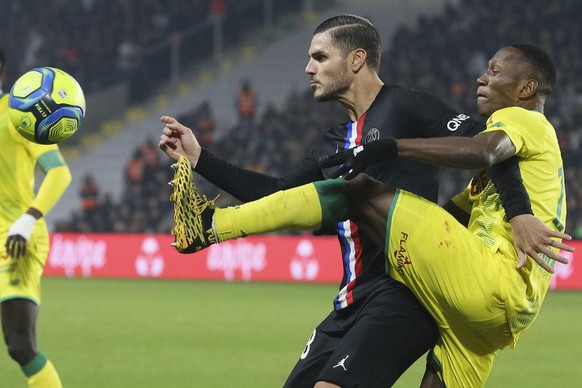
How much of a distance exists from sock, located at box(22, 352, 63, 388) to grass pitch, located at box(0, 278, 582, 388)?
2.04m

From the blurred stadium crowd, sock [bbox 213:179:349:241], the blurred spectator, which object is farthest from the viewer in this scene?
the blurred spectator

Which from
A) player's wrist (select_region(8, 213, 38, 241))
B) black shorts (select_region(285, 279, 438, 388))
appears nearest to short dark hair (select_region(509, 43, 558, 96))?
black shorts (select_region(285, 279, 438, 388))

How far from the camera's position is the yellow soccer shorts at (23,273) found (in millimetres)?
6559

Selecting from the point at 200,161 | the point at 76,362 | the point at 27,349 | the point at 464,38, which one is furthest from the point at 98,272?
the point at 200,161

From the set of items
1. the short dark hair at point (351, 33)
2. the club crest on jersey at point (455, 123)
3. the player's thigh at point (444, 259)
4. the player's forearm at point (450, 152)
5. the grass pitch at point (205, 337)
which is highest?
the short dark hair at point (351, 33)

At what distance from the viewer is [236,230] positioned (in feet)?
15.2

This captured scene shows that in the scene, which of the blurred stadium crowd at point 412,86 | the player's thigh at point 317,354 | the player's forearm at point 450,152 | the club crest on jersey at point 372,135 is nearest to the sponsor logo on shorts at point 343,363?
the player's thigh at point 317,354

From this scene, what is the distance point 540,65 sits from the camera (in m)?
4.98

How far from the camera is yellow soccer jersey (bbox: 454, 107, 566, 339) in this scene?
463 centimetres

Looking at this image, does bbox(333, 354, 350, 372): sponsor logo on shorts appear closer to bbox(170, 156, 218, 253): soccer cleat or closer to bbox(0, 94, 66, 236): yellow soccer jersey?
bbox(170, 156, 218, 253): soccer cleat

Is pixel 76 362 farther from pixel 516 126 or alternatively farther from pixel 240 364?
pixel 516 126

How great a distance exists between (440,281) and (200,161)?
1343 millimetres

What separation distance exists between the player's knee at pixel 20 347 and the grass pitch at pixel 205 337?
6.91 feet

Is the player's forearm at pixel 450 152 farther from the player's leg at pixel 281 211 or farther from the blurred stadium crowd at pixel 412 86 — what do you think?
the blurred stadium crowd at pixel 412 86
